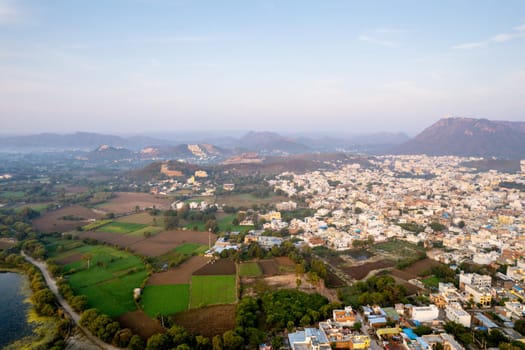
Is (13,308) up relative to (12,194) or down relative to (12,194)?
down

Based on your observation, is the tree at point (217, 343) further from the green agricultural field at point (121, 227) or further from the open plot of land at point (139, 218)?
the open plot of land at point (139, 218)

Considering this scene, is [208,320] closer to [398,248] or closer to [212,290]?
[212,290]

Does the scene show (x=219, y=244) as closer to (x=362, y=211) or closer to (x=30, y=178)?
(x=362, y=211)

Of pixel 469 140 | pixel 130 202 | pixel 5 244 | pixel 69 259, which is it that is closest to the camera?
pixel 69 259

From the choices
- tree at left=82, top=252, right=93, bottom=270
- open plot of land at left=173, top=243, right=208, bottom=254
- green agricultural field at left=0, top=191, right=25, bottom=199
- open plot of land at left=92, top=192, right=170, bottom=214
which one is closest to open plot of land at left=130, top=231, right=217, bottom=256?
open plot of land at left=173, top=243, right=208, bottom=254

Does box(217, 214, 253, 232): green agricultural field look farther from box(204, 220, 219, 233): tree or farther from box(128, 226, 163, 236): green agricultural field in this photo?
box(128, 226, 163, 236): green agricultural field

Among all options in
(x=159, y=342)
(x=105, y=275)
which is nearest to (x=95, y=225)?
(x=105, y=275)

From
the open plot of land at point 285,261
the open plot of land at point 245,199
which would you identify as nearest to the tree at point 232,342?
the open plot of land at point 285,261
